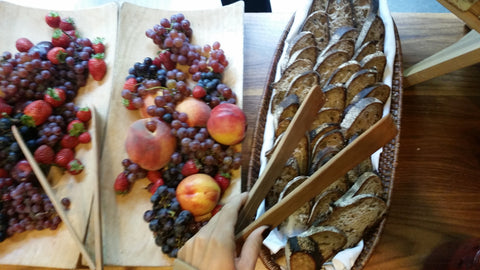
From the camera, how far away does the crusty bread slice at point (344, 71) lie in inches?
30.4

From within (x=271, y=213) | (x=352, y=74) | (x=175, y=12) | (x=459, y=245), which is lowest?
(x=459, y=245)

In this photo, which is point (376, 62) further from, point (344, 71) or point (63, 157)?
point (63, 157)

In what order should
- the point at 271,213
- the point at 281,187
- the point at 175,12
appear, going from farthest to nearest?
the point at 175,12 < the point at 281,187 < the point at 271,213

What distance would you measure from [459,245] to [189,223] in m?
0.65

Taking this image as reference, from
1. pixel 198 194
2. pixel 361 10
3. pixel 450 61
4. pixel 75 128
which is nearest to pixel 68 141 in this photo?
pixel 75 128

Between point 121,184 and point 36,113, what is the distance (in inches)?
11.2

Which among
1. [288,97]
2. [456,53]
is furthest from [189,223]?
[456,53]

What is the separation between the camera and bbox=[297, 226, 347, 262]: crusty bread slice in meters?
0.60

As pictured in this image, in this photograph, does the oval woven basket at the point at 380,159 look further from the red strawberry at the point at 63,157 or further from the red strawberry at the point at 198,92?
the red strawberry at the point at 63,157

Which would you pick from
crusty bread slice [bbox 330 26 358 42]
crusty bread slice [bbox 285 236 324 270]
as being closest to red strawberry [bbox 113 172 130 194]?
crusty bread slice [bbox 285 236 324 270]

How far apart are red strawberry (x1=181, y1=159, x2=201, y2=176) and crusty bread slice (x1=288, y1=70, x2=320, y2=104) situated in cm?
29

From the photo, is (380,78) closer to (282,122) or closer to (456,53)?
(456,53)

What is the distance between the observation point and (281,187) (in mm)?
693

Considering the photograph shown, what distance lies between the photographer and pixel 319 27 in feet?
2.82
